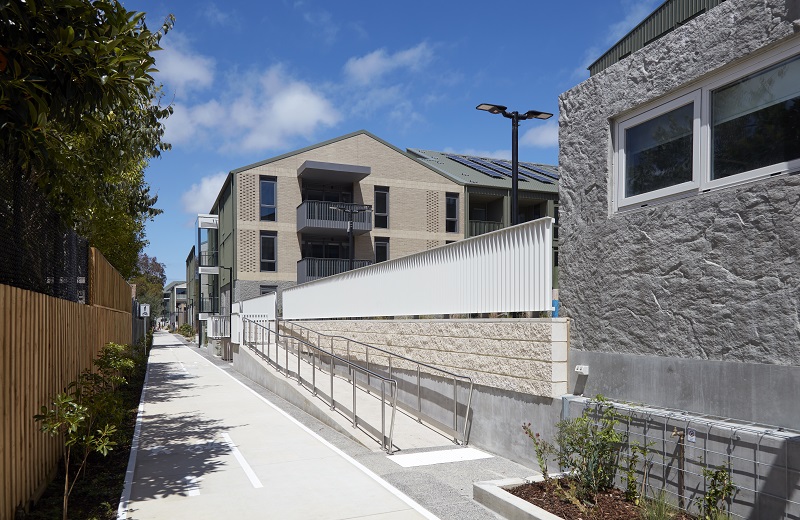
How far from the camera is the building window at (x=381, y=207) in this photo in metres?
35.1

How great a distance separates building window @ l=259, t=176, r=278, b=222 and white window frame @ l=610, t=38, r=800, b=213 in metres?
27.4

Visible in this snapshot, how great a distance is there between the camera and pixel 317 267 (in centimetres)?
3253

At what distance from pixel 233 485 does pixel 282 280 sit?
2637 cm

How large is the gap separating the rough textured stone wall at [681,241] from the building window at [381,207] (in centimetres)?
2659

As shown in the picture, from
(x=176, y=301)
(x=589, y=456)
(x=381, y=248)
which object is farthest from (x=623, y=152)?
(x=176, y=301)

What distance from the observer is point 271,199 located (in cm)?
3378

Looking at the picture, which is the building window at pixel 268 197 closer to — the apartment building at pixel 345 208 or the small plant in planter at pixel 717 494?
the apartment building at pixel 345 208

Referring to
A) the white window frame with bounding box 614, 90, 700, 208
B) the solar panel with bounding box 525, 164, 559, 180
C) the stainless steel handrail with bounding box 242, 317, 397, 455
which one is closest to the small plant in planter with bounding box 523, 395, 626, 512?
the white window frame with bounding box 614, 90, 700, 208

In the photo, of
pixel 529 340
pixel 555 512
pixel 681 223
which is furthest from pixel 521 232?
A: pixel 555 512

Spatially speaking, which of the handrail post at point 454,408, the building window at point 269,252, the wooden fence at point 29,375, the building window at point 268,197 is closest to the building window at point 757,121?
the handrail post at point 454,408

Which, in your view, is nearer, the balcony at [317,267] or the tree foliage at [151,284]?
the balcony at [317,267]

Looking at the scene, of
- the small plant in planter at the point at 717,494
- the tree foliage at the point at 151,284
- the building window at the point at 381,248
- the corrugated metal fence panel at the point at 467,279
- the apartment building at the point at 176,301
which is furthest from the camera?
the apartment building at the point at 176,301

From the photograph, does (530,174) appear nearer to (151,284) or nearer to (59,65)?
(59,65)

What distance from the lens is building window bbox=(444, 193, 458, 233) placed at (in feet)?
120
